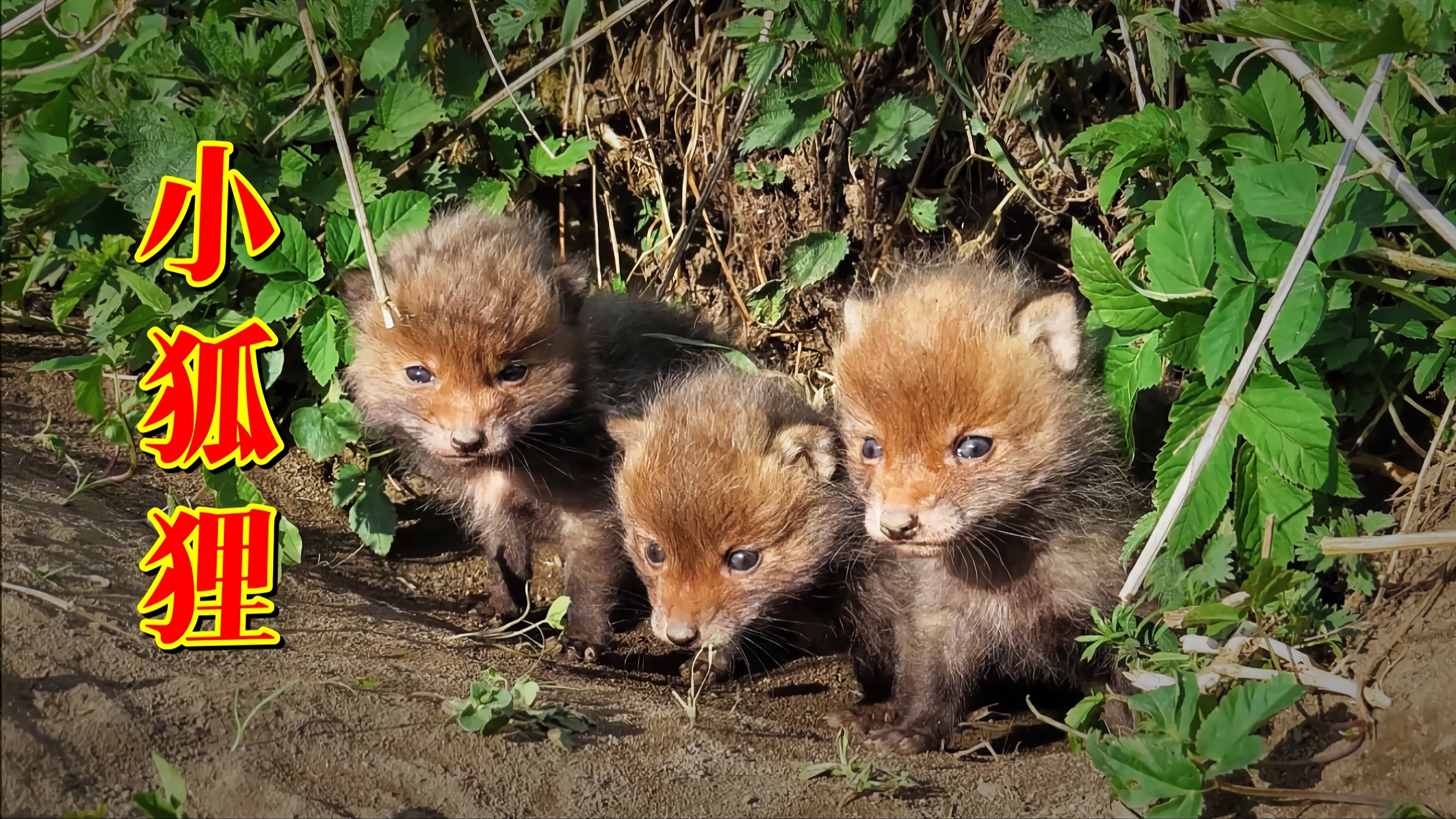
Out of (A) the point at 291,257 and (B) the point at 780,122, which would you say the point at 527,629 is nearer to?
(A) the point at 291,257

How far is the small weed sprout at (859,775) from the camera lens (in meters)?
3.44

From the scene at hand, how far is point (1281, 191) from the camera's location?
3.36 metres

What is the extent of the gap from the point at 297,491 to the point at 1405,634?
14.3ft

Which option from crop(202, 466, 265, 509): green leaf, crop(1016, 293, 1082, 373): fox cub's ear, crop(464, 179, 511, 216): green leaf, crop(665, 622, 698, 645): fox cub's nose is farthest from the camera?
crop(464, 179, 511, 216): green leaf

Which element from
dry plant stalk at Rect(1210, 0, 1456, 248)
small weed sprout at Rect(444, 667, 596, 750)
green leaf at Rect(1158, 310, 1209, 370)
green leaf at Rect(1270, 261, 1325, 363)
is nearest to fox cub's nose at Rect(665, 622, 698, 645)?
small weed sprout at Rect(444, 667, 596, 750)

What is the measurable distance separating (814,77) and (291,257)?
2218mm

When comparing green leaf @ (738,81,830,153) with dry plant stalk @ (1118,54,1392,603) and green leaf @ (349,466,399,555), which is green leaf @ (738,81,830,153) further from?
green leaf @ (349,466,399,555)

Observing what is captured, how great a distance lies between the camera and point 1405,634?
337 cm

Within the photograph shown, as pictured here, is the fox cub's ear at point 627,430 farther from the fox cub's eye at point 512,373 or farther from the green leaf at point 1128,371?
the green leaf at point 1128,371

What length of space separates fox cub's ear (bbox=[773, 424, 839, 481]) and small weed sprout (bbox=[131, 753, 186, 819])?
221cm

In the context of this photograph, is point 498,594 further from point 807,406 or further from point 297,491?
point 807,406

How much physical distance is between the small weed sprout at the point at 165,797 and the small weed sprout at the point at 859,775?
5.76 feet

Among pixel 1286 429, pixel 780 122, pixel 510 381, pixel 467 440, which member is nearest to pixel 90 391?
pixel 467 440

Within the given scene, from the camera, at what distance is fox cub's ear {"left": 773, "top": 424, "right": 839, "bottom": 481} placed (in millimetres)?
4145
